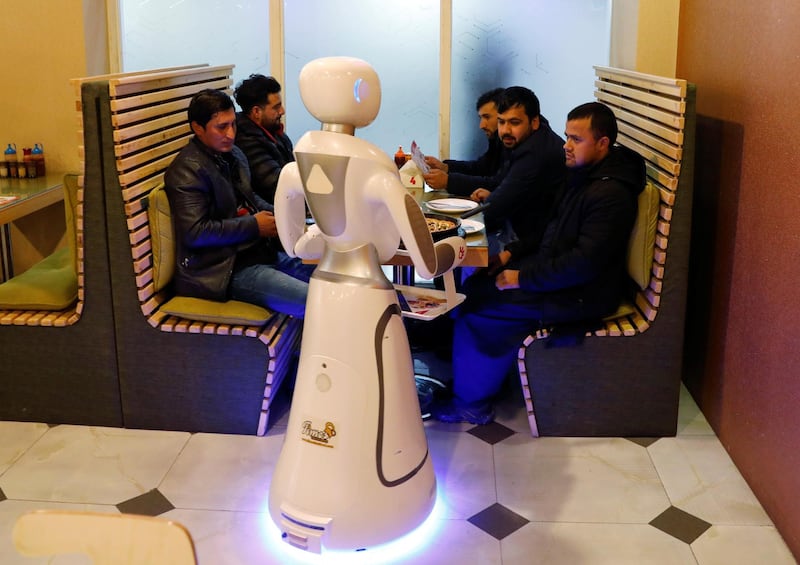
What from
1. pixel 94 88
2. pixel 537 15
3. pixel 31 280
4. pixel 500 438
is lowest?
pixel 500 438

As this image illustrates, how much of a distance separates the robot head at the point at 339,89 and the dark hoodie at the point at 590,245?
3.59ft

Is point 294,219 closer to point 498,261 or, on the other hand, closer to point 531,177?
point 498,261

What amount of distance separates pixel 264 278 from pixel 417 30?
2.20 metres

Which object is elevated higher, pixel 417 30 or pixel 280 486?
pixel 417 30

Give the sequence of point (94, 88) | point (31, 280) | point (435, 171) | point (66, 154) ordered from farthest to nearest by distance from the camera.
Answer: point (66, 154) → point (435, 171) → point (31, 280) → point (94, 88)

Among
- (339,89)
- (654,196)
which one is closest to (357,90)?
(339,89)

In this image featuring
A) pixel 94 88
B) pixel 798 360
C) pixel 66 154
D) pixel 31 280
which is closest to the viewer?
pixel 798 360

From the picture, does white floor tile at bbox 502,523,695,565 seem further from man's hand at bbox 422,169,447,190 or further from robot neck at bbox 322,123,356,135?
man's hand at bbox 422,169,447,190

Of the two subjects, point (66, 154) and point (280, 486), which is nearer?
point (280, 486)

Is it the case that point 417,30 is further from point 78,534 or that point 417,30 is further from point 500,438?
point 78,534

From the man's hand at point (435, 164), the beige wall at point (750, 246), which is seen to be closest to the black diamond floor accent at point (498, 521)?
the beige wall at point (750, 246)

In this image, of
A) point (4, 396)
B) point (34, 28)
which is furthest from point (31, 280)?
point (34, 28)

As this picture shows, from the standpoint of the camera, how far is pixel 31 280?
3.91m

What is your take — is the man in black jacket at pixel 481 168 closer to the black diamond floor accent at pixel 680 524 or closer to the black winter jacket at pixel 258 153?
the black winter jacket at pixel 258 153
